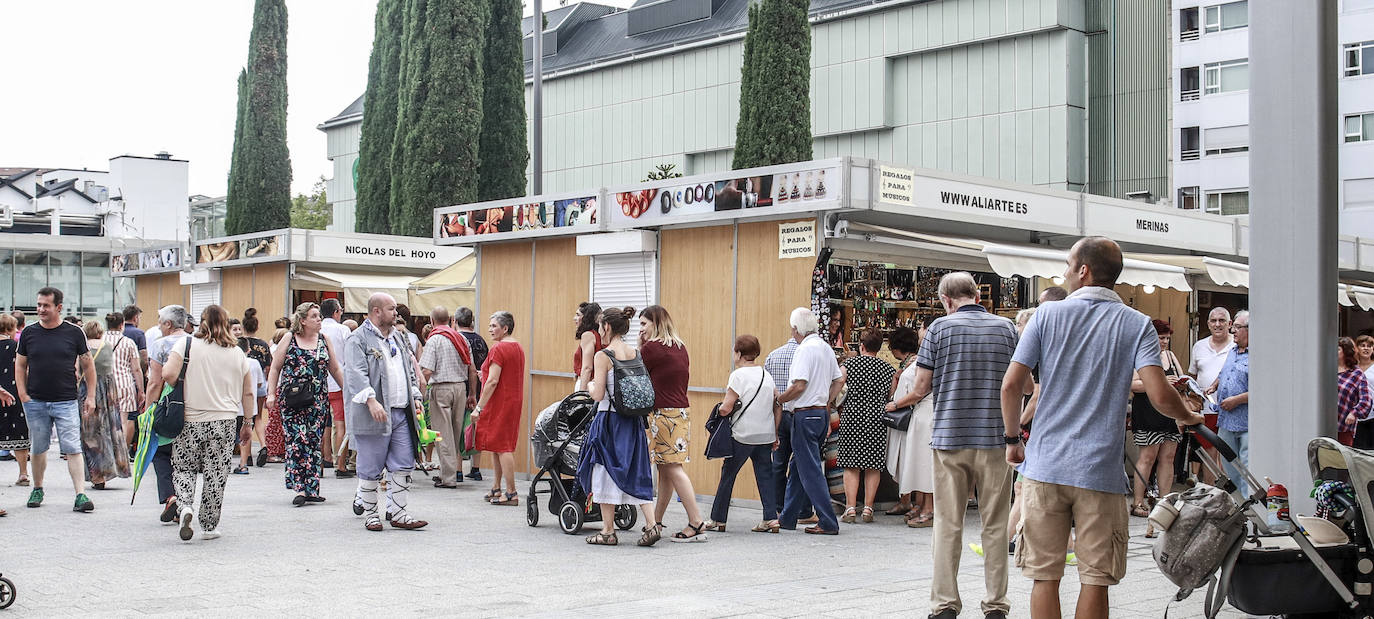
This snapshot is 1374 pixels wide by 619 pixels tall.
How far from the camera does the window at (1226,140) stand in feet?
145

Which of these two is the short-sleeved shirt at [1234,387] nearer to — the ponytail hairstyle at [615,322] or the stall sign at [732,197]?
the stall sign at [732,197]

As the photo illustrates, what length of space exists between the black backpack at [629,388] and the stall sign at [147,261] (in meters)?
15.1

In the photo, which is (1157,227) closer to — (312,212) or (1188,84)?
(1188,84)

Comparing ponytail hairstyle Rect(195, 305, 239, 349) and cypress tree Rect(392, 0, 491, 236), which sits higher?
cypress tree Rect(392, 0, 491, 236)

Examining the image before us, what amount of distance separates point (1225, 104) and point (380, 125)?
28.4 m

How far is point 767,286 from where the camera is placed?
36.9 ft

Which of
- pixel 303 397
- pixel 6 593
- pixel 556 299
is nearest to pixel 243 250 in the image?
pixel 556 299

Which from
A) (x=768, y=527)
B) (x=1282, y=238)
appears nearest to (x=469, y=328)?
(x=768, y=527)

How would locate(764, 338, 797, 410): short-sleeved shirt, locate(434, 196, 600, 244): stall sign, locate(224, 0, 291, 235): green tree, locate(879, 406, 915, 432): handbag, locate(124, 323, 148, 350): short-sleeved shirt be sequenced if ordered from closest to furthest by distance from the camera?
1. locate(764, 338, 797, 410): short-sleeved shirt
2. locate(879, 406, 915, 432): handbag
3. locate(434, 196, 600, 244): stall sign
4. locate(124, 323, 148, 350): short-sleeved shirt
5. locate(224, 0, 291, 235): green tree

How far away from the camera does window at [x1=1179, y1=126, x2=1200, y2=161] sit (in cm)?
4506

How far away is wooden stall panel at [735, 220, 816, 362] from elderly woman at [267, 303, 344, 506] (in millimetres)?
3630

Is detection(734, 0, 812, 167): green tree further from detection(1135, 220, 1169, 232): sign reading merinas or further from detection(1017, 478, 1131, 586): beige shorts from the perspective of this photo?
detection(1017, 478, 1131, 586): beige shorts

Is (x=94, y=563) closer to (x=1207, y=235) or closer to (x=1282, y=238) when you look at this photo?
(x=1282, y=238)

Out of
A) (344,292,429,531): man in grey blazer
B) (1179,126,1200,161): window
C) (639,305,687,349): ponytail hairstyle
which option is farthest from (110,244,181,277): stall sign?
(1179,126,1200,161): window
